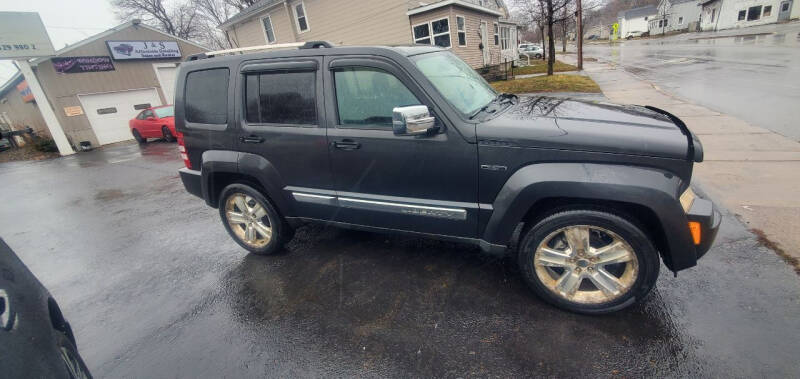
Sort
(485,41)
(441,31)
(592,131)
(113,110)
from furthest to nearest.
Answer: (485,41)
(441,31)
(113,110)
(592,131)

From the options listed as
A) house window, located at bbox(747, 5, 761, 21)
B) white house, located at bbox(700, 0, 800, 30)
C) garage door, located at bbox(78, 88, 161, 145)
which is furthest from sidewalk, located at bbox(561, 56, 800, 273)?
house window, located at bbox(747, 5, 761, 21)

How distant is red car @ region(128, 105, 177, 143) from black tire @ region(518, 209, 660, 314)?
15.1 meters

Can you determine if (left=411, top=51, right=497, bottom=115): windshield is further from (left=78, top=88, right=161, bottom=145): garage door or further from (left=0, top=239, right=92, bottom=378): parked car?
(left=78, top=88, right=161, bottom=145): garage door

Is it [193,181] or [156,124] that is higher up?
[156,124]

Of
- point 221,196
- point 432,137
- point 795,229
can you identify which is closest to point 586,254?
point 432,137

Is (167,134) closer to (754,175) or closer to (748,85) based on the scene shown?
(754,175)

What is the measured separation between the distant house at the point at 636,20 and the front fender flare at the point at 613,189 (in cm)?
8472

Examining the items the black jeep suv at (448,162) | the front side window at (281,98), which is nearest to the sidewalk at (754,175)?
the black jeep suv at (448,162)

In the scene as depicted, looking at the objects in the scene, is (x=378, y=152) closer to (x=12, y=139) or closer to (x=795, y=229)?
(x=795, y=229)

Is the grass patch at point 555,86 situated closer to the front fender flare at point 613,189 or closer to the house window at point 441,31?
the house window at point 441,31

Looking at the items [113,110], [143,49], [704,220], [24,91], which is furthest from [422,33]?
[24,91]

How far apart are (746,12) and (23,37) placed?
6609cm

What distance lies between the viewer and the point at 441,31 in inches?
682

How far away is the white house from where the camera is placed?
1553 inches
